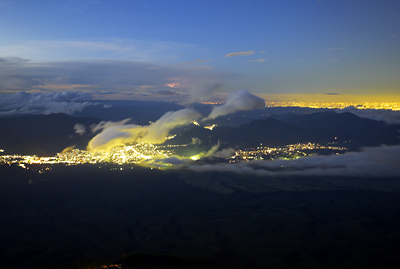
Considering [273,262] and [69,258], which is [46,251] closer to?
[69,258]

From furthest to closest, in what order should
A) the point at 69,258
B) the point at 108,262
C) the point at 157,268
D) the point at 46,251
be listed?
the point at 46,251 < the point at 69,258 < the point at 108,262 < the point at 157,268

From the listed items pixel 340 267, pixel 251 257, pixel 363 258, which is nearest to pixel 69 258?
pixel 251 257

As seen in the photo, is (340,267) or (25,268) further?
(340,267)

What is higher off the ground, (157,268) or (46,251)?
(157,268)

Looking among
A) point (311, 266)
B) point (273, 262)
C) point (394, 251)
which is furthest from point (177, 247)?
point (394, 251)

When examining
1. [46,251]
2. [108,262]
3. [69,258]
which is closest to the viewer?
[108,262]

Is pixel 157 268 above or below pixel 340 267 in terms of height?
above

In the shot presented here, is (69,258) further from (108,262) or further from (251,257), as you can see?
(251,257)

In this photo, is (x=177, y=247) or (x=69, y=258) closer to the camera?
(x=69, y=258)

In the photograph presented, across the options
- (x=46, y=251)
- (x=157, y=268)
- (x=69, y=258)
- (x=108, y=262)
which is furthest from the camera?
(x=46, y=251)
